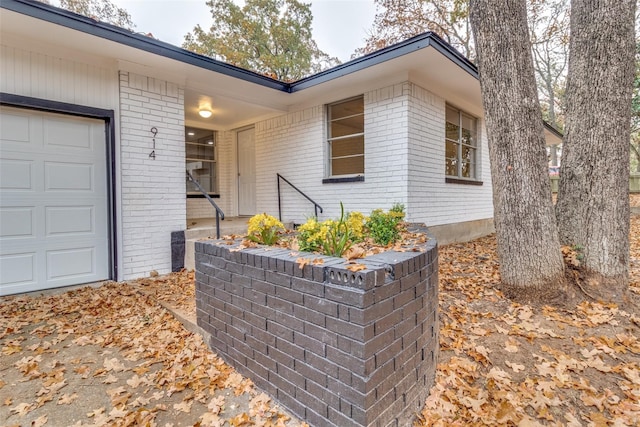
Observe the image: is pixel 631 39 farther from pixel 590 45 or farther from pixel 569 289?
pixel 569 289

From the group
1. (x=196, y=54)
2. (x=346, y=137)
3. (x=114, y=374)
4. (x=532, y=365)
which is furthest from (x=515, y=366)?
(x=196, y=54)

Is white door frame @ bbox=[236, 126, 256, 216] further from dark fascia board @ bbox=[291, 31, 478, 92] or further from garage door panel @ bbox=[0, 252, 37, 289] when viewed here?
garage door panel @ bbox=[0, 252, 37, 289]

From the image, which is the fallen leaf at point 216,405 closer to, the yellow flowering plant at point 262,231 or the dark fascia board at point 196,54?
the yellow flowering plant at point 262,231

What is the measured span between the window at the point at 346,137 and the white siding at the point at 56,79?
3652mm

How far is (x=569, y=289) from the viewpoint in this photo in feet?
10.1

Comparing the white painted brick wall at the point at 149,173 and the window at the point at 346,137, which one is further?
the window at the point at 346,137

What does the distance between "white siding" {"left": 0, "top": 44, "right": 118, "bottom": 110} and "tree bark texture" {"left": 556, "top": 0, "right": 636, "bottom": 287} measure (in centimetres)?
570

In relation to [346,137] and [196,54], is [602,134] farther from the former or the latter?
[196,54]

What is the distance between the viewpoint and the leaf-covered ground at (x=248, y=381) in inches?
75.0

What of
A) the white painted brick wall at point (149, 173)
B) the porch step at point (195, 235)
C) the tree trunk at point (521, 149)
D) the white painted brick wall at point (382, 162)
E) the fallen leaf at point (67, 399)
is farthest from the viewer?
the white painted brick wall at point (382, 162)

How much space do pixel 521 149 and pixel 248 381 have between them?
3.08 m

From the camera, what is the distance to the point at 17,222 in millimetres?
3947

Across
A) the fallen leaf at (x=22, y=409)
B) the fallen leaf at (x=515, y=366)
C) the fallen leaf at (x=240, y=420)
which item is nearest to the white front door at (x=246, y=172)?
the fallen leaf at (x=22, y=409)

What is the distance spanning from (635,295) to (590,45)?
252 centimetres
